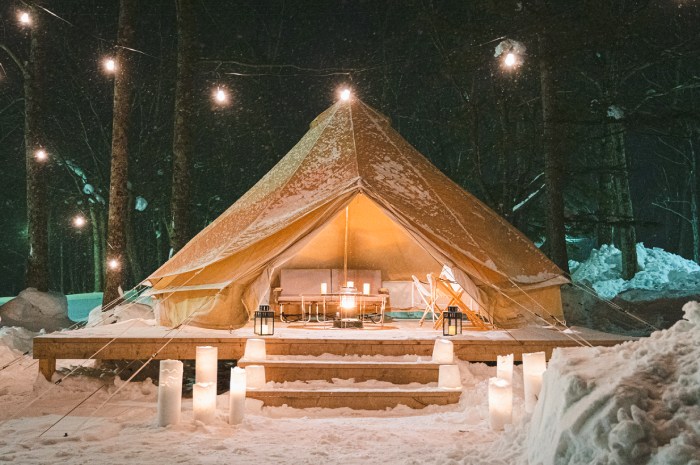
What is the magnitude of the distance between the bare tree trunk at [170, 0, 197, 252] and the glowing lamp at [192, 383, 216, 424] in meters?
5.57

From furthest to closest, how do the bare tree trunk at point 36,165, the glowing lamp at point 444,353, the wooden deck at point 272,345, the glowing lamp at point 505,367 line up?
the bare tree trunk at point 36,165, the wooden deck at point 272,345, the glowing lamp at point 444,353, the glowing lamp at point 505,367

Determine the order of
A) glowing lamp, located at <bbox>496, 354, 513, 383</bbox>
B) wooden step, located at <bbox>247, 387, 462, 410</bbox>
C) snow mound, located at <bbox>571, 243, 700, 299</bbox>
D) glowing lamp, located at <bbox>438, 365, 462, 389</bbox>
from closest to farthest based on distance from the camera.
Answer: glowing lamp, located at <bbox>496, 354, 513, 383</bbox>
wooden step, located at <bbox>247, 387, 462, 410</bbox>
glowing lamp, located at <bbox>438, 365, 462, 389</bbox>
snow mound, located at <bbox>571, 243, 700, 299</bbox>

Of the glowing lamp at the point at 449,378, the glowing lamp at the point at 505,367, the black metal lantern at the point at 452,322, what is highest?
the black metal lantern at the point at 452,322

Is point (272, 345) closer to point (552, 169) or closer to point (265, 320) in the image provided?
point (265, 320)

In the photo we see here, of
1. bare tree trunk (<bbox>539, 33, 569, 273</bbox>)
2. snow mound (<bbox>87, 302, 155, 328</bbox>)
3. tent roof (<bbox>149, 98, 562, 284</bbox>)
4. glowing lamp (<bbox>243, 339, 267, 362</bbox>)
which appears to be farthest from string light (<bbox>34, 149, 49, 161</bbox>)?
bare tree trunk (<bbox>539, 33, 569, 273</bbox>)

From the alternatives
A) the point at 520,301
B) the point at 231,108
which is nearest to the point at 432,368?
the point at 520,301

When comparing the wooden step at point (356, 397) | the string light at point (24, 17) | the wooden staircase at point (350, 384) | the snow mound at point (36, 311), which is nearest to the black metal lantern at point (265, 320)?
the wooden staircase at point (350, 384)

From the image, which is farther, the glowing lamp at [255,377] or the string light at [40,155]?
the string light at [40,155]

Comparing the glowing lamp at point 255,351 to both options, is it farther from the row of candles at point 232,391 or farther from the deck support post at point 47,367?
the deck support post at point 47,367

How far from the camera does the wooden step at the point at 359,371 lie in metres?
4.90

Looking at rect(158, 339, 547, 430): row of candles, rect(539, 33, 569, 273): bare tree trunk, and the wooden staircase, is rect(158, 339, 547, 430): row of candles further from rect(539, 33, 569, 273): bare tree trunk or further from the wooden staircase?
rect(539, 33, 569, 273): bare tree trunk

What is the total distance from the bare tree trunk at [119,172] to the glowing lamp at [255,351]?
15.7ft

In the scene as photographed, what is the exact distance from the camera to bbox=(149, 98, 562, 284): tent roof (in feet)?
19.6

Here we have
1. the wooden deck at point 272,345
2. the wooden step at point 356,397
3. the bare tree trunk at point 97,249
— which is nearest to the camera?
the wooden step at point 356,397
